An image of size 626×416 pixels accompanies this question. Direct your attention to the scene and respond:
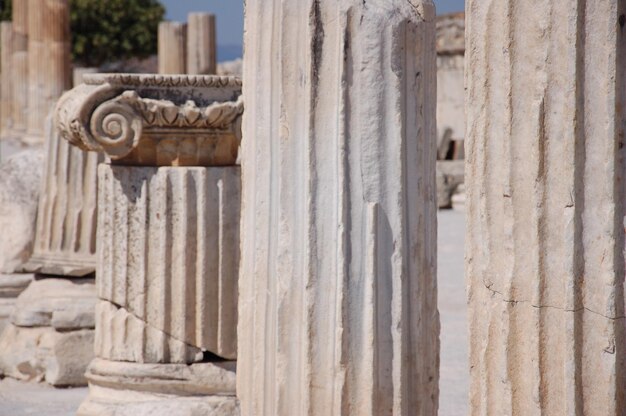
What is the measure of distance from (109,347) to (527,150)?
315 cm

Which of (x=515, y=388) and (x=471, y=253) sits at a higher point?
(x=471, y=253)

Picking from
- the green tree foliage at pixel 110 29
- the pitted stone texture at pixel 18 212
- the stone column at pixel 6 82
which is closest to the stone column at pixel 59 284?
the pitted stone texture at pixel 18 212

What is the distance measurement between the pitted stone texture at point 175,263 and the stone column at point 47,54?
1720 centimetres

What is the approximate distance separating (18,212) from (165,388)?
2686 mm

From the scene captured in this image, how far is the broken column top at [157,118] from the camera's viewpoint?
6051mm

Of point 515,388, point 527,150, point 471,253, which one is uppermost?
point 527,150

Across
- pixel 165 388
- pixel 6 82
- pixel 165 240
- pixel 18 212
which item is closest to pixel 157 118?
pixel 165 240

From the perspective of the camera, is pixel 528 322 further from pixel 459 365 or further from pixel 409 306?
pixel 459 365

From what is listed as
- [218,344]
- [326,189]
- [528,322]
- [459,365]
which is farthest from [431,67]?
[459,365]

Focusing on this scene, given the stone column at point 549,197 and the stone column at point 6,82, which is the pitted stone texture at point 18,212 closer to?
the stone column at point 549,197

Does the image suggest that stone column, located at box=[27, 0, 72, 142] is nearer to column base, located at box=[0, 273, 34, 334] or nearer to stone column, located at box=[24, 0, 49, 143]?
stone column, located at box=[24, 0, 49, 143]

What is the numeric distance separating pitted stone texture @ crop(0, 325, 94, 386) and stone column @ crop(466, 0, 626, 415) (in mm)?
4200

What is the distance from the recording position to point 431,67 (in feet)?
13.3

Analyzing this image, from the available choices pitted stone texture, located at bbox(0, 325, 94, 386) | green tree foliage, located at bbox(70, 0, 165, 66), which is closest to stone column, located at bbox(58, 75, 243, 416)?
pitted stone texture, located at bbox(0, 325, 94, 386)
